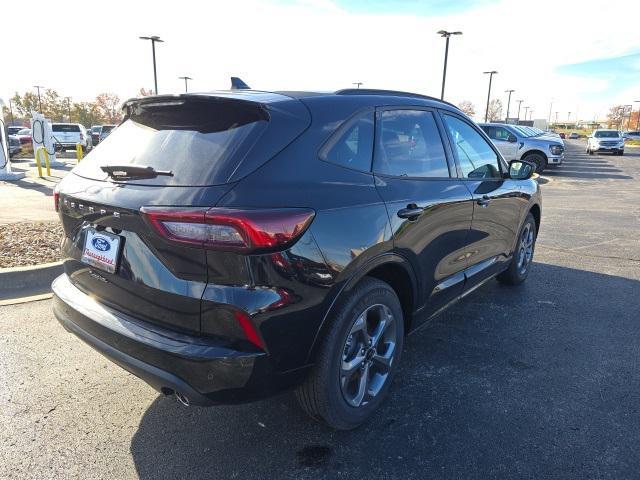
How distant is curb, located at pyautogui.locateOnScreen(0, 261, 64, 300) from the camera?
4.55 meters

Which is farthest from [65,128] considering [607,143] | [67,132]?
[607,143]

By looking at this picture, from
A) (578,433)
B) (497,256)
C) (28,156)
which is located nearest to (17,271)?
(497,256)

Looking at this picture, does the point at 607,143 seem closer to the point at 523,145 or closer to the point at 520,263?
the point at 523,145

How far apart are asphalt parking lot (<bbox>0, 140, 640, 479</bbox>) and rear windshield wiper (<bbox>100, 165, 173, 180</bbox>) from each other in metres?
1.43

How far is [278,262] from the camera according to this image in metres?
2.04

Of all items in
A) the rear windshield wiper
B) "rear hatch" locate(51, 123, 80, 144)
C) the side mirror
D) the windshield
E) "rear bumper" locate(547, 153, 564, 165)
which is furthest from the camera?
the windshield

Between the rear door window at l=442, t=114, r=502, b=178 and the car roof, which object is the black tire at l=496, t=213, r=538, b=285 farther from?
the car roof

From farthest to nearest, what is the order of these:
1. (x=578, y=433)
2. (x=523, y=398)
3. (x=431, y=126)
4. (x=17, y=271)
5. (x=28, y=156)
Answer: (x=28, y=156) → (x=17, y=271) → (x=431, y=126) → (x=523, y=398) → (x=578, y=433)

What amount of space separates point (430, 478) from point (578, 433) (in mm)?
994

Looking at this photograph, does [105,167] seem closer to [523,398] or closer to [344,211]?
[344,211]

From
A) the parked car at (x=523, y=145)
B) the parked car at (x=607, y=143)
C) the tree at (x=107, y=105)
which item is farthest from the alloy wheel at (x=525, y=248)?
the tree at (x=107, y=105)

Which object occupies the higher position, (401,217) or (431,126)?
(431,126)

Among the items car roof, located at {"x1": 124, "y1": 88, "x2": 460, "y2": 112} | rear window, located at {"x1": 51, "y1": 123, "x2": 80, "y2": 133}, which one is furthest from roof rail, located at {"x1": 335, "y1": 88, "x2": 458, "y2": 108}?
rear window, located at {"x1": 51, "y1": 123, "x2": 80, "y2": 133}

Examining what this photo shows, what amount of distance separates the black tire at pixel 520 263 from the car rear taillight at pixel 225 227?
3.57m
